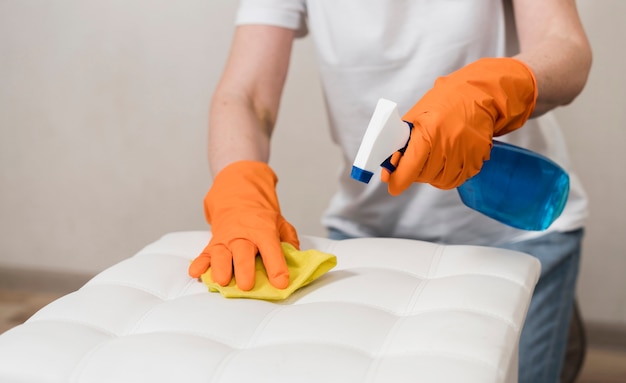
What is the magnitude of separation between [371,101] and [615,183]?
994 mm

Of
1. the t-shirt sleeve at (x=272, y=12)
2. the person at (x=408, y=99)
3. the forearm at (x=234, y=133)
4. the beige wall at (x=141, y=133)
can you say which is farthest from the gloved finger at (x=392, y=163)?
the beige wall at (x=141, y=133)

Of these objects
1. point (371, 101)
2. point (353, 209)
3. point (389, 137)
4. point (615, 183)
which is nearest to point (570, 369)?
point (615, 183)

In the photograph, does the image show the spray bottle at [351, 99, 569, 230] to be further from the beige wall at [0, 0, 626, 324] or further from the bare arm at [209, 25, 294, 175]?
the beige wall at [0, 0, 626, 324]

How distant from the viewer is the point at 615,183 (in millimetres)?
2076

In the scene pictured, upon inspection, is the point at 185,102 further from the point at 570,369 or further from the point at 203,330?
the point at 203,330

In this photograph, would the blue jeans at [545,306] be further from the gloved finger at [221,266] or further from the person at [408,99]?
the gloved finger at [221,266]

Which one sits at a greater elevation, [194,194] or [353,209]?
[353,209]

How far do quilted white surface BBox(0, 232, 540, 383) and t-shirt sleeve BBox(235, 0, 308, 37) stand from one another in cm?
54

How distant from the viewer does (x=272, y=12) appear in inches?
54.9

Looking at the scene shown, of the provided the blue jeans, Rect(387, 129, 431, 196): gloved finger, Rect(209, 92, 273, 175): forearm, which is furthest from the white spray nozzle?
the blue jeans

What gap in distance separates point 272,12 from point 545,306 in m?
0.68

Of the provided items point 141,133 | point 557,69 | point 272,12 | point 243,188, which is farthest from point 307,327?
point 141,133

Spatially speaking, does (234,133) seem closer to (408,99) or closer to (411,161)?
(408,99)

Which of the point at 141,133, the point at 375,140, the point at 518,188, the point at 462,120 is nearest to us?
the point at 375,140
